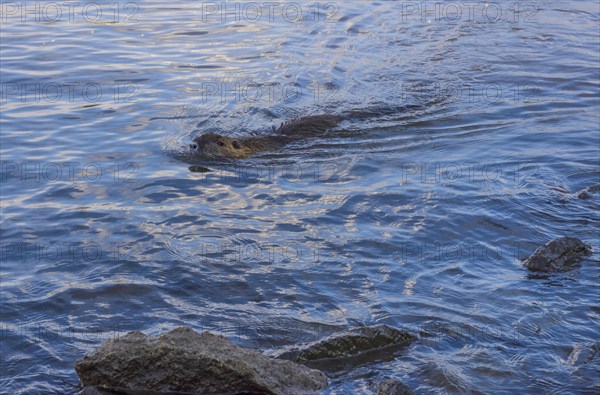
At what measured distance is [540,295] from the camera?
282 inches

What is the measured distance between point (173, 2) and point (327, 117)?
31.4 ft

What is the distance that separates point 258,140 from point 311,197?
194 cm

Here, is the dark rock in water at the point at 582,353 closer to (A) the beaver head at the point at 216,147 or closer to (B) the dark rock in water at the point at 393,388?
(B) the dark rock in water at the point at 393,388

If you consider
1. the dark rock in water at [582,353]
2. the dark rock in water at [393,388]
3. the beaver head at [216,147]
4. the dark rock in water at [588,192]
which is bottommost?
the dark rock in water at [582,353]

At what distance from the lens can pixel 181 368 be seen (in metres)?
5.38

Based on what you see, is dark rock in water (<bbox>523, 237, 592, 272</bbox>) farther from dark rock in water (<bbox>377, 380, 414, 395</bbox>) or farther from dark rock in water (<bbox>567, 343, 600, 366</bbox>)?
dark rock in water (<bbox>377, 380, 414, 395</bbox>)

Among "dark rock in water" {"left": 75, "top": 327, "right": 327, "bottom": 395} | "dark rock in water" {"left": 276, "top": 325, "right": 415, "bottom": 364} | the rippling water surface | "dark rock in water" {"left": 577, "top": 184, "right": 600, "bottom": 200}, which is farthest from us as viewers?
"dark rock in water" {"left": 577, "top": 184, "right": 600, "bottom": 200}

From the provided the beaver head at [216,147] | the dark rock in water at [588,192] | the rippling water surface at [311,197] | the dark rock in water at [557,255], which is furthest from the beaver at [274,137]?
the dark rock in water at [557,255]

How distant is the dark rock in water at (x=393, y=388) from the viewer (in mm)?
5586

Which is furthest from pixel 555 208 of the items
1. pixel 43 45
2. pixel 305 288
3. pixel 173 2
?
pixel 173 2

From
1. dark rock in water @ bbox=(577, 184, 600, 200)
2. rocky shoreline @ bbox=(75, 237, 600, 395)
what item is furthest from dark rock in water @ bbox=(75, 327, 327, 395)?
dark rock in water @ bbox=(577, 184, 600, 200)

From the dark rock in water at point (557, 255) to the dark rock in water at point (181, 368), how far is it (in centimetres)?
291

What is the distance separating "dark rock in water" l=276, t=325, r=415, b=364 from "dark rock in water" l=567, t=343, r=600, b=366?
111 centimetres

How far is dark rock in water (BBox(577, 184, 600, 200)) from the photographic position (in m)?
9.30
